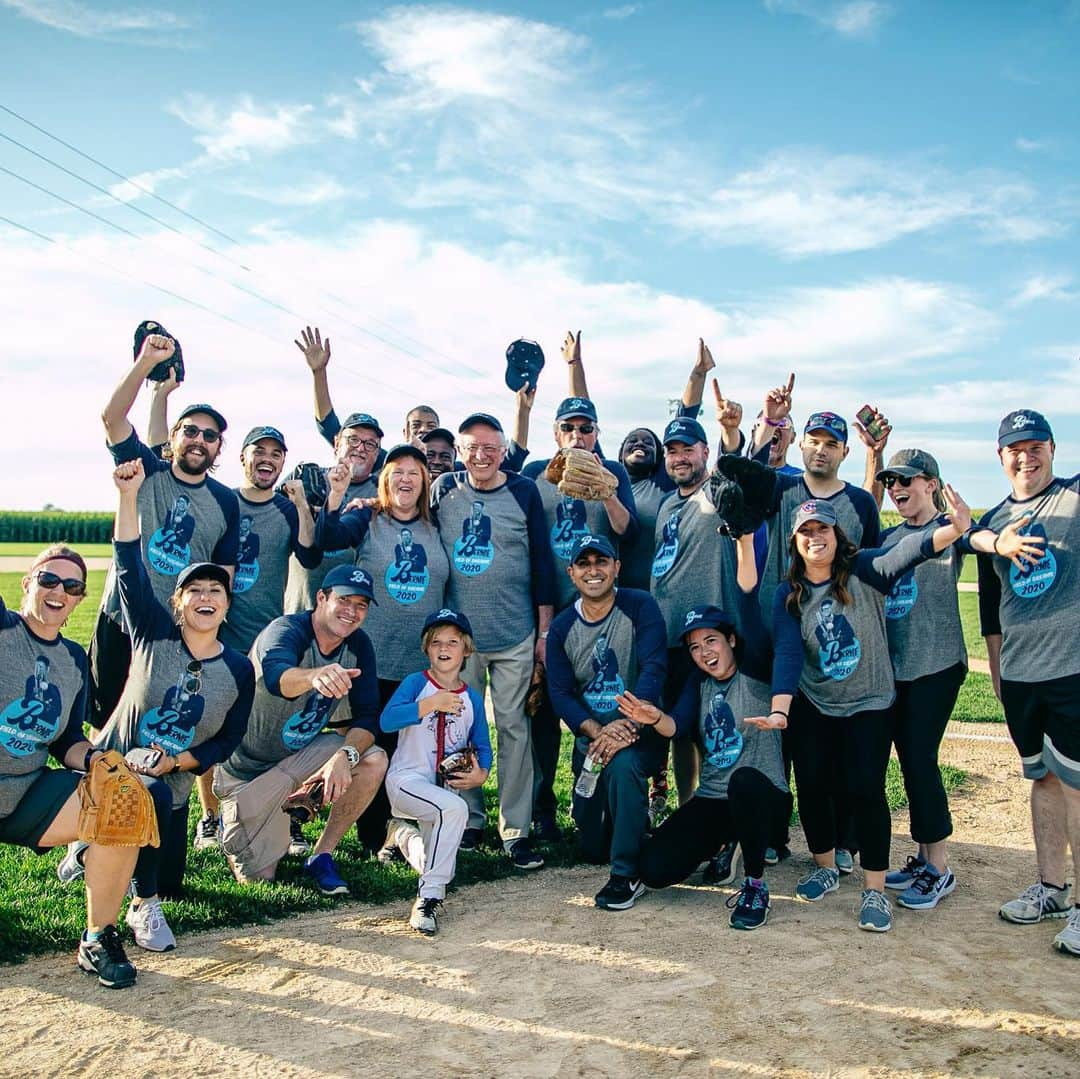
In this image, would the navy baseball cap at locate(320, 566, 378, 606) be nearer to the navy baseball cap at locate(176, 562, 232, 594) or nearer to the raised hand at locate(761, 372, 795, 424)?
the navy baseball cap at locate(176, 562, 232, 594)

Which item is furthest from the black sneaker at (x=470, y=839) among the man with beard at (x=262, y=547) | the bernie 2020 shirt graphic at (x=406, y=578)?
the bernie 2020 shirt graphic at (x=406, y=578)

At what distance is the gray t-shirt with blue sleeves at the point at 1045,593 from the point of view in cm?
480

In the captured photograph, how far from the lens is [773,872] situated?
572 centimetres

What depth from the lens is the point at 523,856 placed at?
5730 mm

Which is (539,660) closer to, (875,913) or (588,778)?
(588,778)

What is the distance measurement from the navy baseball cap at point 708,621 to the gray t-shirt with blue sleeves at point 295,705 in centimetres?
173

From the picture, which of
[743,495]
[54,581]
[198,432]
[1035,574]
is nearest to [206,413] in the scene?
[198,432]

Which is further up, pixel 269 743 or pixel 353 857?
pixel 269 743

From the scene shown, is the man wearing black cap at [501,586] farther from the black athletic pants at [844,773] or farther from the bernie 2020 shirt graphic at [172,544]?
the black athletic pants at [844,773]

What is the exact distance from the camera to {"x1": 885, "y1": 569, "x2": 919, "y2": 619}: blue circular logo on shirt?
5.29 m

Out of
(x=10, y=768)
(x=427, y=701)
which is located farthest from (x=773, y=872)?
(x=10, y=768)

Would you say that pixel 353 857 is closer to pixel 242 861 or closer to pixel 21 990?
pixel 242 861

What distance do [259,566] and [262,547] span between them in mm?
113

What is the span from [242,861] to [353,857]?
0.69 meters
